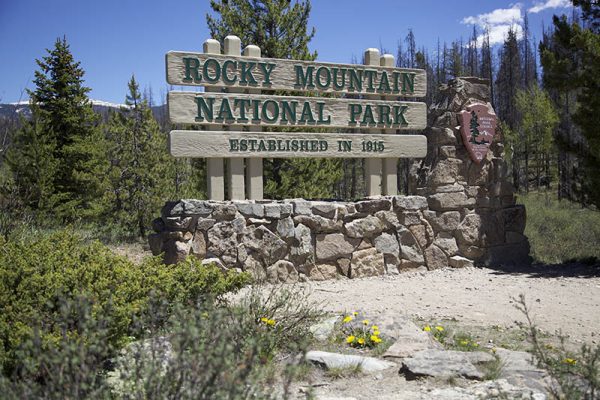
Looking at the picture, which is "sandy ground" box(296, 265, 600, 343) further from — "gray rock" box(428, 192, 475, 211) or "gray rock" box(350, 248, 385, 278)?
"gray rock" box(428, 192, 475, 211)

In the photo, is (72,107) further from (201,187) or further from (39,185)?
(201,187)

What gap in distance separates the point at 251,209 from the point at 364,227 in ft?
5.64

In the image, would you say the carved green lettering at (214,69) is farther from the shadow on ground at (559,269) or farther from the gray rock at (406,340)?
the shadow on ground at (559,269)

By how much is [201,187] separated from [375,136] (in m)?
4.47

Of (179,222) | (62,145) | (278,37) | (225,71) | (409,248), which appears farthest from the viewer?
(62,145)

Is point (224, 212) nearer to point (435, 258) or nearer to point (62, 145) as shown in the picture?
point (435, 258)

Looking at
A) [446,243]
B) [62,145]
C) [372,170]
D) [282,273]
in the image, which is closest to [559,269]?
[446,243]

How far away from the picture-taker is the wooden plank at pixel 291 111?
6.62m

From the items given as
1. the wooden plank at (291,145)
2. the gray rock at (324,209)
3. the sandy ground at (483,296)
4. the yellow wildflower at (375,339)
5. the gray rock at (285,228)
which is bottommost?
the sandy ground at (483,296)

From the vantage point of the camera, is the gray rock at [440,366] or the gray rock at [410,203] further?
the gray rock at [410,203]

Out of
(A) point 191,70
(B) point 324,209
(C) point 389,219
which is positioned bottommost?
(C) point 389,219

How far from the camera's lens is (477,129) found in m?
8.18

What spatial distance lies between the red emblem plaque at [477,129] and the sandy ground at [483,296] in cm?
186

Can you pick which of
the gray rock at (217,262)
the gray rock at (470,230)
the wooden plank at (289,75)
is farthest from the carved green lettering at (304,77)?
the gray rock at (470,230)
